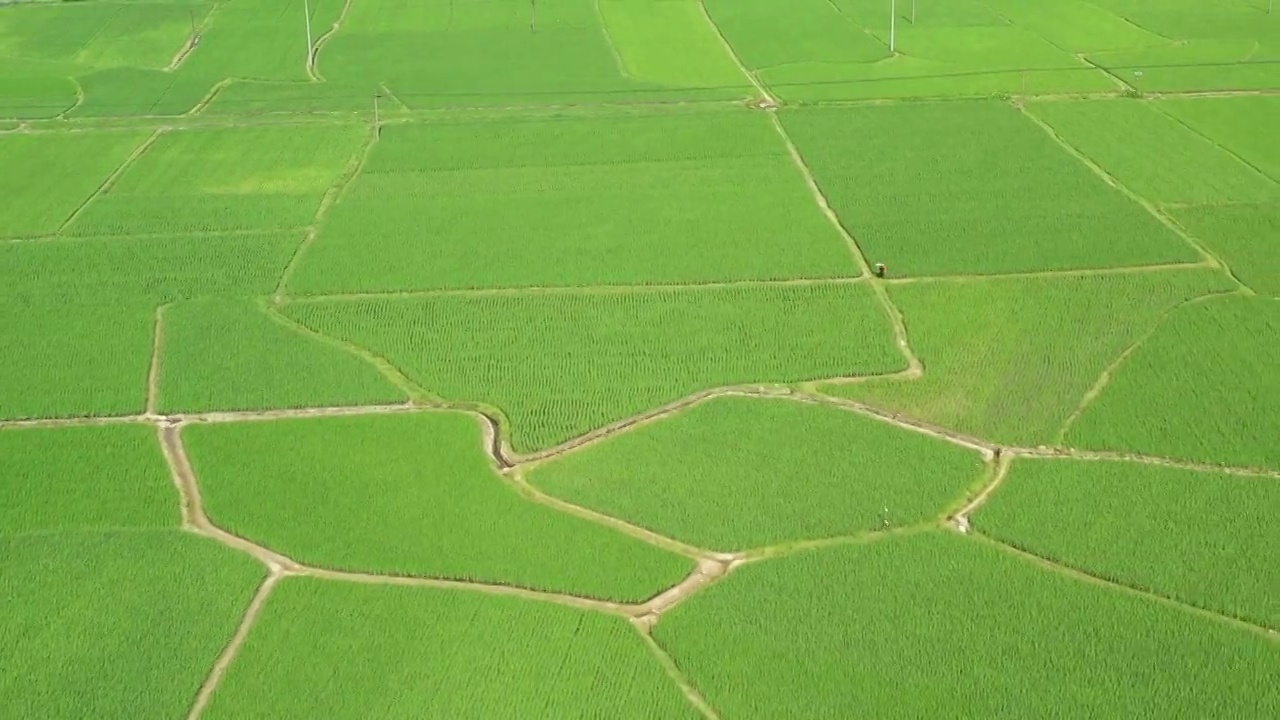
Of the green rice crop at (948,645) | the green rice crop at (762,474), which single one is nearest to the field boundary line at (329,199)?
the green rice crop at (762,474)

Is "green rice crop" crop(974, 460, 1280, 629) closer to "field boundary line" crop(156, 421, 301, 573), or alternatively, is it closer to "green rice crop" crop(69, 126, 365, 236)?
"field boundary line" crop(156, 421, 301, 573)

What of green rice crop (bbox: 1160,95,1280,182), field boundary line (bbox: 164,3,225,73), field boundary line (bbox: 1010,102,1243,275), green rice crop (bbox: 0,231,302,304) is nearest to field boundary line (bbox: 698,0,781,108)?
field boundary line (bbox: 1010,102,1243,275)

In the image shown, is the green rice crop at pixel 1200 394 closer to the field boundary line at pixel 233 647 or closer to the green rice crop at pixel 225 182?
the field boundary line at pixel 233 647

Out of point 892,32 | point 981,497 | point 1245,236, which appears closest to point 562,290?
point 981,497

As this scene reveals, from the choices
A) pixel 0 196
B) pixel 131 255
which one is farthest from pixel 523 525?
pixel 0 196

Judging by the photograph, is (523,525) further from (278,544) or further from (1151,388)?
(1151,388)

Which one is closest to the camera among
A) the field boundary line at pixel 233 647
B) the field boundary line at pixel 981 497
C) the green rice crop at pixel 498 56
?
the field boundary line at pixel 233 647

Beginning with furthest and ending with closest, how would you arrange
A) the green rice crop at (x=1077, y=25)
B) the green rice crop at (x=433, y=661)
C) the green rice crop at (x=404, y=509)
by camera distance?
the green rice crop at (x=1077, y=25), the green rice crop at (x=404, y=509), the green rice crop at (x=433, y=661)

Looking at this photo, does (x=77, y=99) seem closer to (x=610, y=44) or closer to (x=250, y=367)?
(x=610, y=44)
